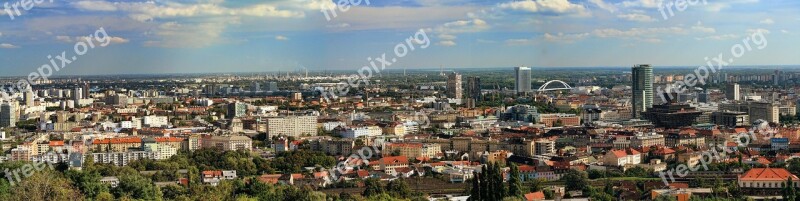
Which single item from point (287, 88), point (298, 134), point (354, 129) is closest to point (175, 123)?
point (298, 134)

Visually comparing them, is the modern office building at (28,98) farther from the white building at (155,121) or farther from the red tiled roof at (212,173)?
the red tiled roof at (212,173)

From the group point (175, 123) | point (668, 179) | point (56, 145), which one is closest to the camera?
point (668, 179)

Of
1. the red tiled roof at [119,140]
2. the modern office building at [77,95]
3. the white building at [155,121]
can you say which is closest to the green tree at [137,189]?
the red tiled roof at [119,140]

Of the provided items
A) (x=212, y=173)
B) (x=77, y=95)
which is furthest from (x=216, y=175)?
(x=77, y=95)

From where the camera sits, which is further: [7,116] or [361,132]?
[7,116]

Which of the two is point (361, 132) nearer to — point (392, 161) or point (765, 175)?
point (392, 161)

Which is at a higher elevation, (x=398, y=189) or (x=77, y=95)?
(x=77, y=95)

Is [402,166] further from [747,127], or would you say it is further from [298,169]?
[747,127]
